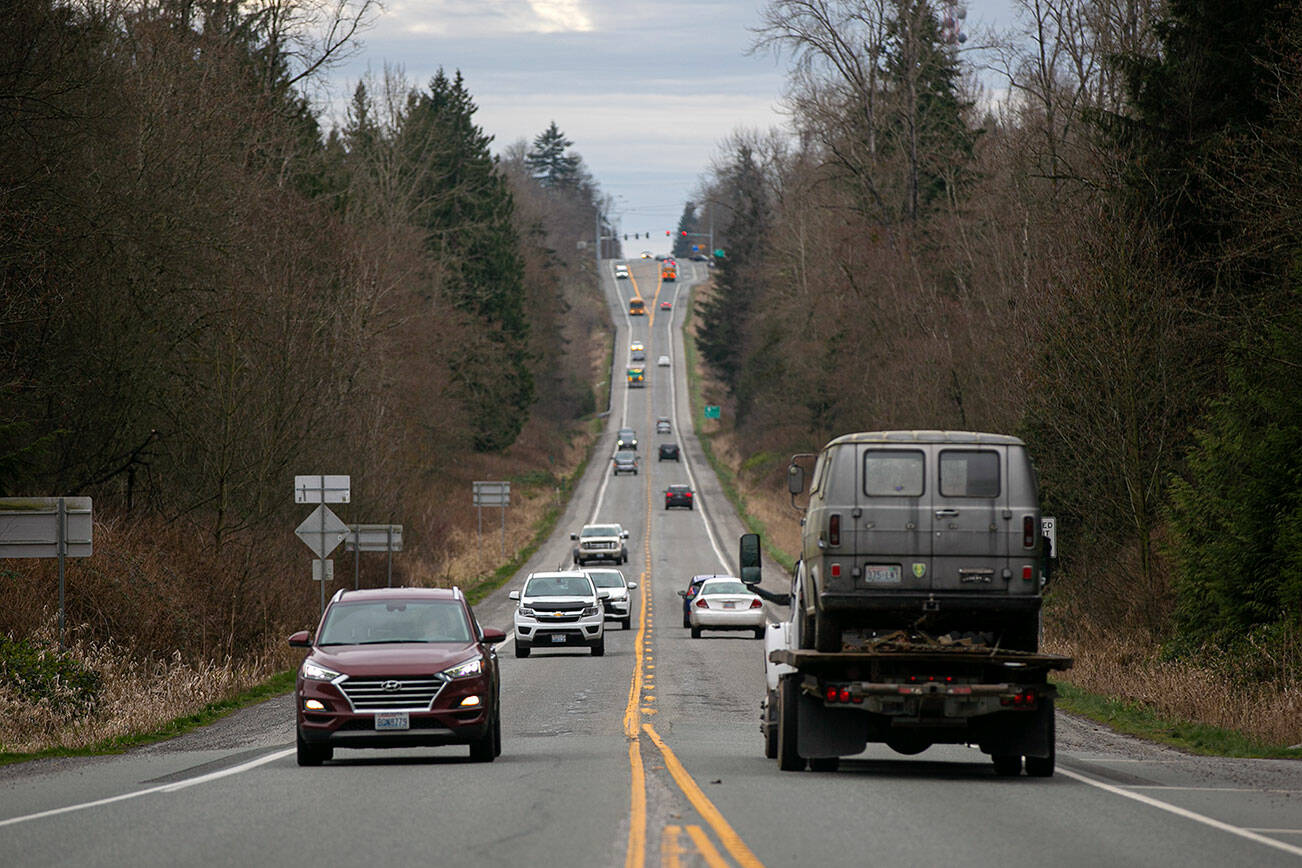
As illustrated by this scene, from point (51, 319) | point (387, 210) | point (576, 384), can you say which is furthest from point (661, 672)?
point (576, 384)

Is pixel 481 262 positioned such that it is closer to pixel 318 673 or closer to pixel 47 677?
pixel 47 677

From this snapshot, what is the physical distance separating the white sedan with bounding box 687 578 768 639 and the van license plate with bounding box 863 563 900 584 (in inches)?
940

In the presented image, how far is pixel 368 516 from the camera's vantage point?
144ft

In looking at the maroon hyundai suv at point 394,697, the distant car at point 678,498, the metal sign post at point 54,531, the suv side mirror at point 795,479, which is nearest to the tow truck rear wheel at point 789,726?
the suv side mirror at point 795,479

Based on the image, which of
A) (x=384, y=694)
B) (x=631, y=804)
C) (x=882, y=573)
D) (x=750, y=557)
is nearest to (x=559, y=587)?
(x=750, y=557)

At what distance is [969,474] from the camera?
14391mm

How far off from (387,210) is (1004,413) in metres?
32.3

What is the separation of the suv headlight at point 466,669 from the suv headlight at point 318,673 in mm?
1014

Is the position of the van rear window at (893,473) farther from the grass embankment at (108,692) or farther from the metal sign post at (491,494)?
the metal sign post at (491,494)

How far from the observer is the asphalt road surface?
32.0 feet

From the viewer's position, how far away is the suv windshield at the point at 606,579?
41562 mm

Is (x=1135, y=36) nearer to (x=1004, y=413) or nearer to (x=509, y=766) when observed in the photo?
(x=1004, y=413)

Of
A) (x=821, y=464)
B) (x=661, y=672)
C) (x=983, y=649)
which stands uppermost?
(x=821, y=464)

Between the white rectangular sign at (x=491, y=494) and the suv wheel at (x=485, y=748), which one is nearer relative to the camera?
the suv wheel at (x=485, y=748)
